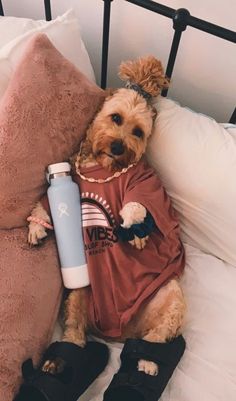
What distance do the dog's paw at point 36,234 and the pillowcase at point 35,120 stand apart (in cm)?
4

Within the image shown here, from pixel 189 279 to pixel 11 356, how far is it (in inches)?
19.3

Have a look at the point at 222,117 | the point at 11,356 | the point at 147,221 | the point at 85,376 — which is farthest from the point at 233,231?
the point at 11,356

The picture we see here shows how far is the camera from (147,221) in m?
0.97

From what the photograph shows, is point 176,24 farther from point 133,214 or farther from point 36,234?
point 36,234

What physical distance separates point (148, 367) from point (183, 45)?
89 cm

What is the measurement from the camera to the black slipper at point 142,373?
0.85m

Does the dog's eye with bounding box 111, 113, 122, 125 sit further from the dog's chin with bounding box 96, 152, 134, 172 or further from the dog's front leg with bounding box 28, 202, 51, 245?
the dog's front leg with bounding box 28, 202, 51, 245

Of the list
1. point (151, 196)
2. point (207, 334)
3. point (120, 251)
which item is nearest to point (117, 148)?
point (151, 196)

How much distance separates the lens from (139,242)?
3.25 ft

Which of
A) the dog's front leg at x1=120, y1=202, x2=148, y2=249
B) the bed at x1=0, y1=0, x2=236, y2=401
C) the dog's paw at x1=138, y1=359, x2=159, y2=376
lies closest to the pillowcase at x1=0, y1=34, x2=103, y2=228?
the bed at x1=0, y1=0, x2=236, y2=401

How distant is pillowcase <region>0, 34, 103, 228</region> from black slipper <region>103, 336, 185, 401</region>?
409 millimetres

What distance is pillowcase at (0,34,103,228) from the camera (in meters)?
0.96

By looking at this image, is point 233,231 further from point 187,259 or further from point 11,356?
point 11,356

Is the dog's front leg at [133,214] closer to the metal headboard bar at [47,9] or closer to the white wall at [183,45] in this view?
the white wall at [183,45]
